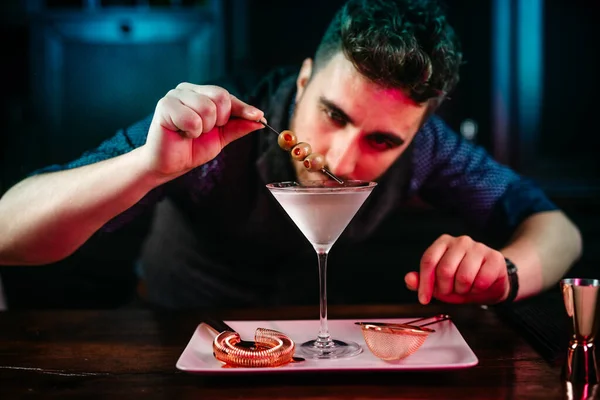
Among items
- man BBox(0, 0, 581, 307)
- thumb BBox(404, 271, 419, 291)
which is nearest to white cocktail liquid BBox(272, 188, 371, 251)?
thumb BBox(404, 271, 419, 291)

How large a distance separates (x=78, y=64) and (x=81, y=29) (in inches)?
7.1

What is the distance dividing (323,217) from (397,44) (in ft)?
2.56

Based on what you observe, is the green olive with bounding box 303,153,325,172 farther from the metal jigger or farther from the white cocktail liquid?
the metal jigger

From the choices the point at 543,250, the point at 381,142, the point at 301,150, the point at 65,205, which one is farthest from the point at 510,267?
the point at 65,205

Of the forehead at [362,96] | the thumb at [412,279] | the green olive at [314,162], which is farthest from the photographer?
the forehead at [362,96]

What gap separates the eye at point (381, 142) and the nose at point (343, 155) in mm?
50

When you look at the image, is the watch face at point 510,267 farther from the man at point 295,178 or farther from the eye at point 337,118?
the eye at point 337,118

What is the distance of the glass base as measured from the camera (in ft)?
4.26

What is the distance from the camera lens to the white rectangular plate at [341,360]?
3.87 ft

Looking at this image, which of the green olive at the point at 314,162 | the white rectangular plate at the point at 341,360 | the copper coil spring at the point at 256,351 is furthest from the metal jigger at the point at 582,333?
the green olive at the point at 314,162

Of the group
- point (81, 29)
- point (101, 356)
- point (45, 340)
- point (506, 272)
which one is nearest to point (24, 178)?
point (81, 29)

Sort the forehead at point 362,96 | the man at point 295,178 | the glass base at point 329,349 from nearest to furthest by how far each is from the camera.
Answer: the glass base at point 329,349, the man at point 295,178, the forehead at point 362,96

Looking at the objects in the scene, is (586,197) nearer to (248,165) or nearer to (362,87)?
(362,87)

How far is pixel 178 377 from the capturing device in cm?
120
